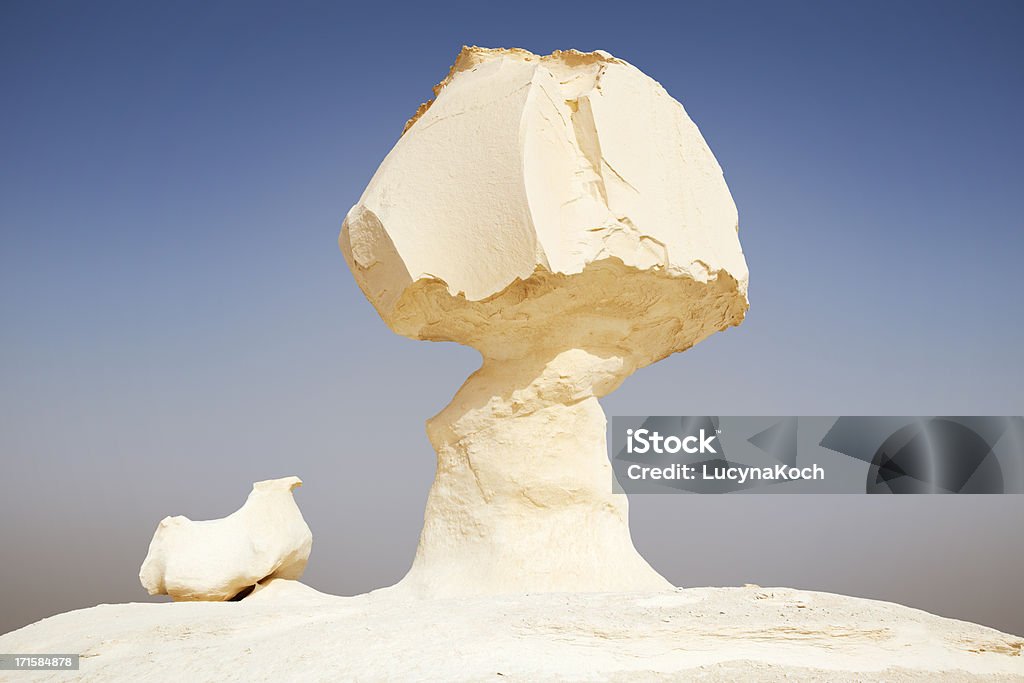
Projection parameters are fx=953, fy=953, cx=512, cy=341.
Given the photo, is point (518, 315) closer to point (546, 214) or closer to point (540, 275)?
point (540, 275)

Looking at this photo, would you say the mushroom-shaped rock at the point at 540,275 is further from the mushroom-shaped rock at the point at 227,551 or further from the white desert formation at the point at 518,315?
the mushroom-shaped rock at the point at 227,551

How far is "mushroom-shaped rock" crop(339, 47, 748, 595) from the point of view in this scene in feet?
22.9

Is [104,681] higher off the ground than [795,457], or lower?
lower

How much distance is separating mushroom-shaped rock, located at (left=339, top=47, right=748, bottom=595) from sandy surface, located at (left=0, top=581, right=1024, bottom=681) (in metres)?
1.58

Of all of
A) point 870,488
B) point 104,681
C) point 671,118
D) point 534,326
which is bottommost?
point 104,681

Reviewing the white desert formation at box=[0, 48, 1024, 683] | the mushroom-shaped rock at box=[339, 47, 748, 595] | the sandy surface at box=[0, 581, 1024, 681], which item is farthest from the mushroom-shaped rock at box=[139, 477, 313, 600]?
the sandy surface at box=[0, 581, 1024, 681]

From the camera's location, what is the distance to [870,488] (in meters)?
8.14

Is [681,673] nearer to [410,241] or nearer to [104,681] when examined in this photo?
[104,681]

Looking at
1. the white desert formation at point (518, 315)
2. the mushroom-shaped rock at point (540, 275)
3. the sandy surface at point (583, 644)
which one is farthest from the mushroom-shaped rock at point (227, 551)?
the sandy surface at point (583, 644)

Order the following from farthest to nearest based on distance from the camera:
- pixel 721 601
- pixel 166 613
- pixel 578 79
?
pixel 578 79 → pixel 166 613 → pixel 721 601

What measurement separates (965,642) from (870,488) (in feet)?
11.0

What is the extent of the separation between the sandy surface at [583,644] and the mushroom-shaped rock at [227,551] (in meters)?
2.07

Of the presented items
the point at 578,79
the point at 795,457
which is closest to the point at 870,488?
the point at 795,457

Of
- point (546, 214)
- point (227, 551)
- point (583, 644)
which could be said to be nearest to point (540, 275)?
point (546, 214)
